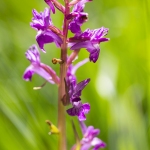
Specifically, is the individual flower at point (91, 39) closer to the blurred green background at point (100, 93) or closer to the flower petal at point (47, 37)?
the flower petal at point (47, 37)

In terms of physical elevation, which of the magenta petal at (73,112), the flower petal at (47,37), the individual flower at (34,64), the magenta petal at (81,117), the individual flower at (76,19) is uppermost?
the individual flower at (76,19)

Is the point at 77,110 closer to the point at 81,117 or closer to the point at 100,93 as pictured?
the point at 81,117

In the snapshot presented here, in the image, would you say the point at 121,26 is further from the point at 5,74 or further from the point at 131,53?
the point at 5,74

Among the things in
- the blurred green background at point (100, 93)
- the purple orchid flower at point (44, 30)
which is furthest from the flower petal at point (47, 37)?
the blurred green background at point (100, 93)

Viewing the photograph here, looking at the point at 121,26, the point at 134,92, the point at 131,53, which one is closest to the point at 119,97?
the point at 134,92

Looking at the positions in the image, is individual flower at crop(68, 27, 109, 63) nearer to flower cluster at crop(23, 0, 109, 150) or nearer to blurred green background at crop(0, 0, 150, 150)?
flower cluster at crop(23, 0, 109, 150)

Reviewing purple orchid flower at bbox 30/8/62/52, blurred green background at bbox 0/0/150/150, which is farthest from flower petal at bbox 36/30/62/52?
blurred green background at bbox 0/0/150/150
